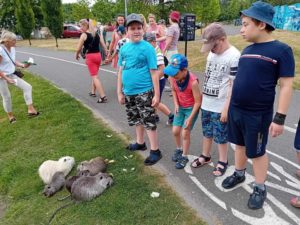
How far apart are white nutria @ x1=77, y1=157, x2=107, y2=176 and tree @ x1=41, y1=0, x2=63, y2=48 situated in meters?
26.7

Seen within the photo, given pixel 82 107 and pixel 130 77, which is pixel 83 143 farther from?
pixel 82 107

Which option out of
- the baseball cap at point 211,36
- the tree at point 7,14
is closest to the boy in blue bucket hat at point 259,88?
the baseball cap at point 211,36

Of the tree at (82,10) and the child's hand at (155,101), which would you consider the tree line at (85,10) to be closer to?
the tree at (82,10)

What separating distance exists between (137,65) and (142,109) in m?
0.58

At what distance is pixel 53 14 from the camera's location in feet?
96.5

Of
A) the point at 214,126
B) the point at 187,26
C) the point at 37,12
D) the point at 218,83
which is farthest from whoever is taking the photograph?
the point at 37,12

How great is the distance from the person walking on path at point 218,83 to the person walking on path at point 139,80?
692mm

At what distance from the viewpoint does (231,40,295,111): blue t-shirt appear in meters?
2.60

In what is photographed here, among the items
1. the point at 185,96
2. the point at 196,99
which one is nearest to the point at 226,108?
the point at 196,99

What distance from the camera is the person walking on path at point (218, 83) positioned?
322cm

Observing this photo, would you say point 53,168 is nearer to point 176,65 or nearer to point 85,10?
point 176,65

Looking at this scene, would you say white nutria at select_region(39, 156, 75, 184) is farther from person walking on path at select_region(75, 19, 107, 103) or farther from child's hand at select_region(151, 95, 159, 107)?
person walking on path at select_region(75, 19, 107, 103)

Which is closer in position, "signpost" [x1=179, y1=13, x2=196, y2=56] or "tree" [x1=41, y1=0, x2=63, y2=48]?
"signpost" [x1=179, y1=13, x2=196, y2=56]

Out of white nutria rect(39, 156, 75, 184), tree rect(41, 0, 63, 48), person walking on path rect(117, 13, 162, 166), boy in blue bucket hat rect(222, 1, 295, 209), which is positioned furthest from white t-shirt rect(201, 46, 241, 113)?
tree rect(41, 0, 63, 48)
